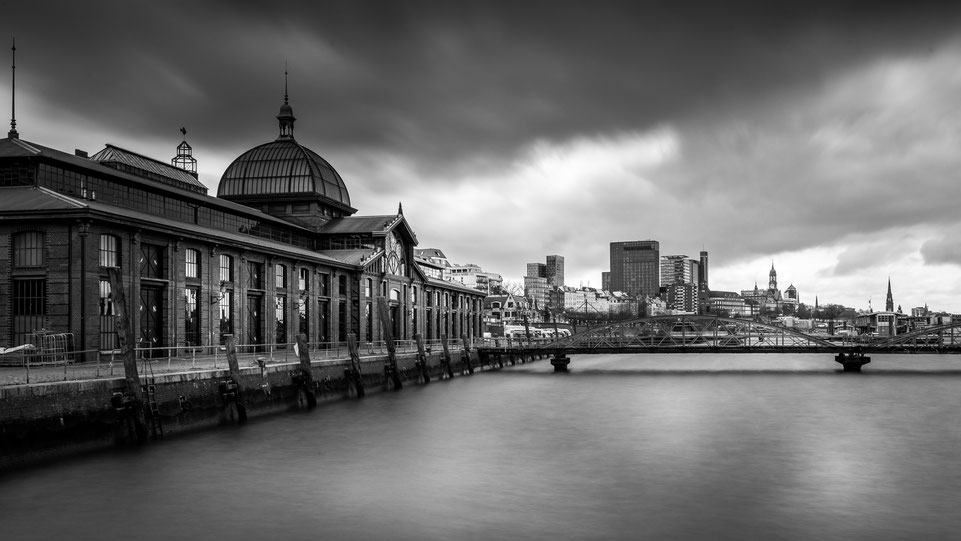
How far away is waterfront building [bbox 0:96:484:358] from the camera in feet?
112

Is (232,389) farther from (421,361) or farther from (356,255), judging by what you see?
(356,255)

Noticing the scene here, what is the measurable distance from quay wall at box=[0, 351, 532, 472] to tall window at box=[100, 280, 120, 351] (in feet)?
23.0

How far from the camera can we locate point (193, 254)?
4238cm

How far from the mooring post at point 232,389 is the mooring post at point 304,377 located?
5.32 meters

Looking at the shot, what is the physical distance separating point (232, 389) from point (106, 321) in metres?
8.65

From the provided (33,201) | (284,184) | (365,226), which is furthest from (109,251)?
(284,184)

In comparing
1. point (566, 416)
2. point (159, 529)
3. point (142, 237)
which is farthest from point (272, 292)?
point (159, 529)

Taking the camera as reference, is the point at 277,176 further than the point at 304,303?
Yes

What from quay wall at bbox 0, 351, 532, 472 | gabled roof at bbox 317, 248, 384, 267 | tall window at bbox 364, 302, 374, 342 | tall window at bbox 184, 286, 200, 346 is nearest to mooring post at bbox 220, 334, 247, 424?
quay wall at bbox 0, 351, 532, 472

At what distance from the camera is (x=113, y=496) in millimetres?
20516

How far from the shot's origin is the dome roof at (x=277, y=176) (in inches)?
2709

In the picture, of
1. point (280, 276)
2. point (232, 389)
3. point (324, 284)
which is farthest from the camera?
A: point (324, 284)

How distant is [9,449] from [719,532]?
17441 millimetres

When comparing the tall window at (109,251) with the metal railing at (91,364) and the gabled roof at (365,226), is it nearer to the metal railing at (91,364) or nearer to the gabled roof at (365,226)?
the metal railing at (91,364)
